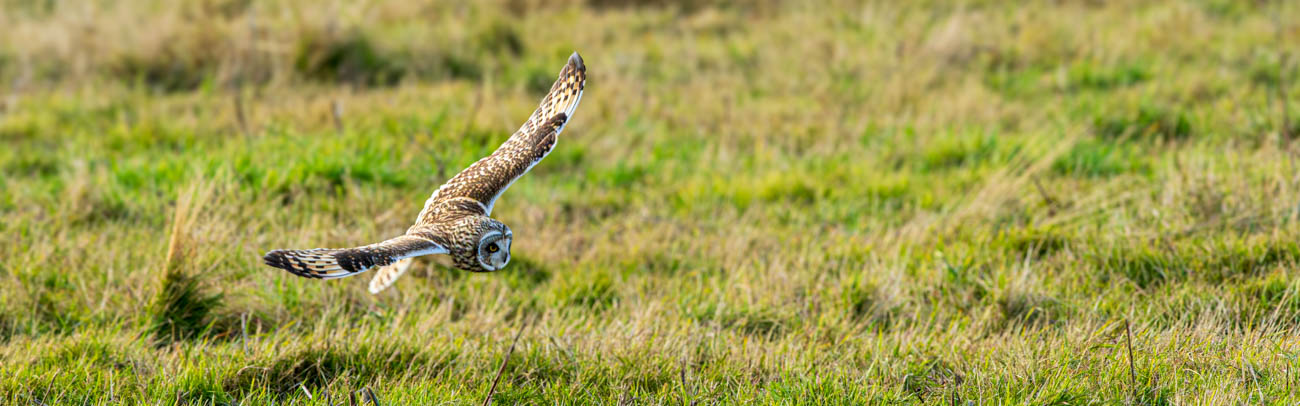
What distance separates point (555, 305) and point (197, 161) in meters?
2.25

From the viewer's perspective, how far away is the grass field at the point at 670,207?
360 cm

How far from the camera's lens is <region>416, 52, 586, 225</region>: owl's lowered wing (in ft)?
11.1

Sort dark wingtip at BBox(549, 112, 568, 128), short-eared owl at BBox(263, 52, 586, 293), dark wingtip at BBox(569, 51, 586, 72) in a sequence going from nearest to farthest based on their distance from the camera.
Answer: short-eared owl at BBox(263, 52, 586, 293), dark wingtip at BBox(569, 51, 586, 72), dark wingtip at BBox(549, 112, 568, 128)

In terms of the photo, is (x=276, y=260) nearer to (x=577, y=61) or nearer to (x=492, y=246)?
(x=492, y=246)

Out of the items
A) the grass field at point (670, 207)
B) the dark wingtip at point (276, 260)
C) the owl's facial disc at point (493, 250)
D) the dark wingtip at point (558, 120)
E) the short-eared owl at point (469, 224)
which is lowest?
the grass field at point (670, 207)

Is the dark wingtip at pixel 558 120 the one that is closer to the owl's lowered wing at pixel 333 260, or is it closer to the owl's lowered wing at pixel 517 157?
the owl's lowered wing at pixel 517 157

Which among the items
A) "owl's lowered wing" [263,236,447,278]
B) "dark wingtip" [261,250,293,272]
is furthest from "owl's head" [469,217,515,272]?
"dark wingtip" [261,250,293,272]

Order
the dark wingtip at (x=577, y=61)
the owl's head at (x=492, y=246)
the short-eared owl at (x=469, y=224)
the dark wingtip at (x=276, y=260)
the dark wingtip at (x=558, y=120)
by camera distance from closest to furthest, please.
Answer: the dark wingtip at (x=276, y=260) < the short-eared owl at (x=469, y=224) < the owl's head at (x=492, y=246) < the dark wingtip at (x=577, y=61) < the dark wingtip at (x=558, y=120)

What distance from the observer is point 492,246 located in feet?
9.68

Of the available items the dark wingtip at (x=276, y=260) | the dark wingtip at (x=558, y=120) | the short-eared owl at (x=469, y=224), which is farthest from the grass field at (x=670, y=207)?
the dark wingtip at (x=276, y=260)

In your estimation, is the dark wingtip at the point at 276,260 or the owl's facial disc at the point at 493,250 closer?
the dark wingtip at the point at 276,260

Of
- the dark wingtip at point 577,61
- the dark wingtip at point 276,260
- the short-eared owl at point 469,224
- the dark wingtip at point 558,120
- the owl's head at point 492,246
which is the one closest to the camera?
the dark wingtip at point 276,260

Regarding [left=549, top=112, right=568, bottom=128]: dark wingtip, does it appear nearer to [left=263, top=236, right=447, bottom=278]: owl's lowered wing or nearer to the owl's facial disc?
the owl's facial disc

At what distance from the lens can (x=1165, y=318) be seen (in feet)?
13.0
